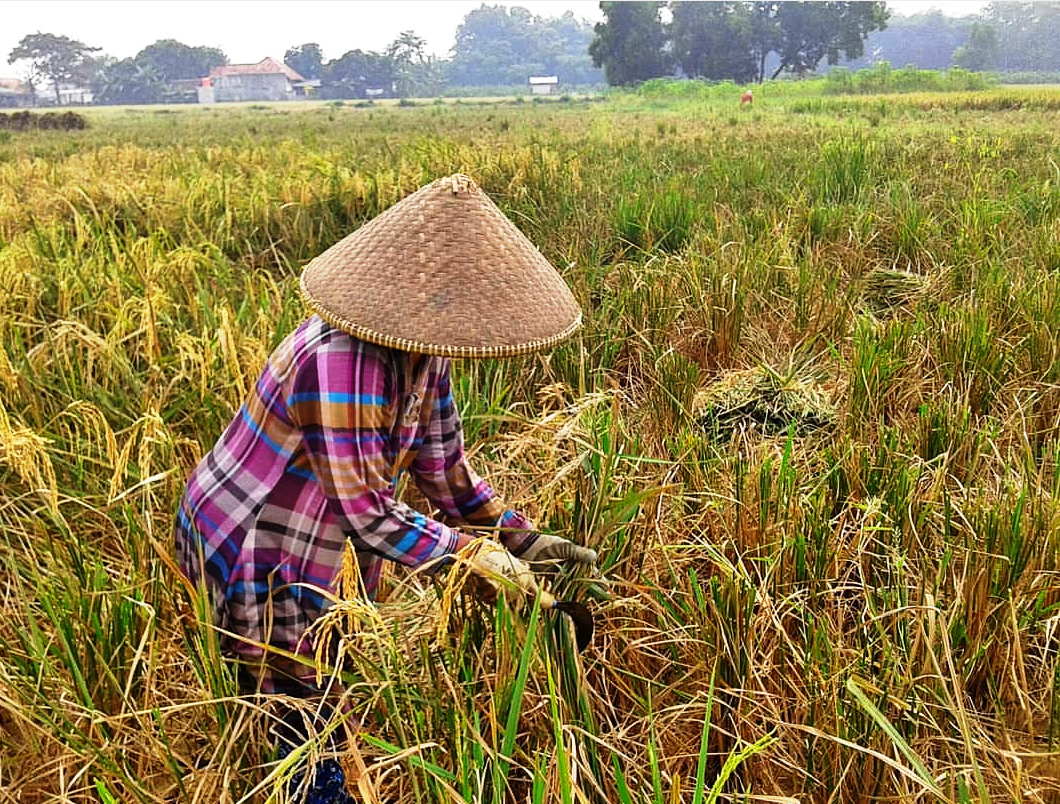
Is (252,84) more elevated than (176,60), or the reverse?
(176,60)

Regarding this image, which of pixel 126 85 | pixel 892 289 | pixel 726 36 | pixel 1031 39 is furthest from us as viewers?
pixel 1031 39

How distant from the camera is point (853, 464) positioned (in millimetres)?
1884

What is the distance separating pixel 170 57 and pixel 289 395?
261 ft

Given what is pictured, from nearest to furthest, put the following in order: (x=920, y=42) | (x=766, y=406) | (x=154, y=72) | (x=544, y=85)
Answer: (x=766, y=406) < (x=154, y=72) < (x=544, y=85) < (x=920, y=42)

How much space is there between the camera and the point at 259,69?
6962 centimetres

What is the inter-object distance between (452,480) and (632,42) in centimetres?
4760

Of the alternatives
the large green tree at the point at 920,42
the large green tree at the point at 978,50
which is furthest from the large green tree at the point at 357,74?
the large green tree at the point at 920,42

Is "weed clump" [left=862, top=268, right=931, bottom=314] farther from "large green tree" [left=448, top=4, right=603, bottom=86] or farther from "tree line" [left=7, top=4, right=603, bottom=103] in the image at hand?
"large green tree" [left=448, top=4, right=603, bottom=86]

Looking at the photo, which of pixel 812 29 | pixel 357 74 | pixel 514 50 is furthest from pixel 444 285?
pixel 514 50

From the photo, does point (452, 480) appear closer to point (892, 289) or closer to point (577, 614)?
point (577, 614)

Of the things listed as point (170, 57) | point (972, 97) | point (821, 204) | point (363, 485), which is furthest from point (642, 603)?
point (170, 57)

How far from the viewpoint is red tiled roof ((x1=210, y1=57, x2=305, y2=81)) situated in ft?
225

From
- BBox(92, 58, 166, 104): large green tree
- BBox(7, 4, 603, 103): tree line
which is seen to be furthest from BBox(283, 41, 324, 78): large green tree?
BBox(92, 58, 166, 104): large green tree

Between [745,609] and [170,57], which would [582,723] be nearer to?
[745,609]
